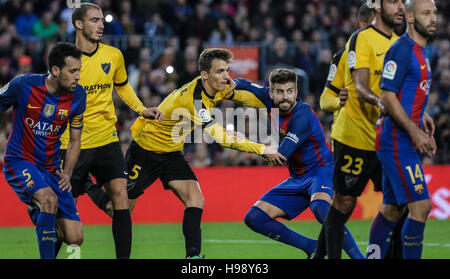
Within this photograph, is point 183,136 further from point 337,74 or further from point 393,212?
point 393,212

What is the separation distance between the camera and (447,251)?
30.2ft

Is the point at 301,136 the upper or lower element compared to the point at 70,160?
upper

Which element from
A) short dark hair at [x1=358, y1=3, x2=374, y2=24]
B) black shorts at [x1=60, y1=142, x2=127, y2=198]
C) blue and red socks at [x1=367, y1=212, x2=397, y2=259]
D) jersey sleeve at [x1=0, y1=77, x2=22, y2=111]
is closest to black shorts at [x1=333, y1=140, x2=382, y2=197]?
blue and red socks at [x1=367, y1=212, x2=397, y2=259]

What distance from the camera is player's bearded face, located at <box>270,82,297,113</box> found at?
755 cm

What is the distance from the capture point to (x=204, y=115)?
7.54m

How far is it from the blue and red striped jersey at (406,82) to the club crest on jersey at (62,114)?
2887mm

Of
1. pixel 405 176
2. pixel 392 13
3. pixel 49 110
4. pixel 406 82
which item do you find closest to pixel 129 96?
pixel 49 110

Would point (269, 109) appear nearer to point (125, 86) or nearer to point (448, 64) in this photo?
point (125, 86)

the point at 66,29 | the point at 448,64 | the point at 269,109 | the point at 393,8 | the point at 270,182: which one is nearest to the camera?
the point at 393,8

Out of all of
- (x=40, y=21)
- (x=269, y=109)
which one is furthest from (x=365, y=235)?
(x=40, y=21)

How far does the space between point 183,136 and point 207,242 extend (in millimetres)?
2949

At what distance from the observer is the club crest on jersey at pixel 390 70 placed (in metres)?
5.78

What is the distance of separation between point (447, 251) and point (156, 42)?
8.92 m

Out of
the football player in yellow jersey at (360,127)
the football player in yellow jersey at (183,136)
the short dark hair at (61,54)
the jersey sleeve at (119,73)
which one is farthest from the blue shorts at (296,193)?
the short dark hair at (61,54)
